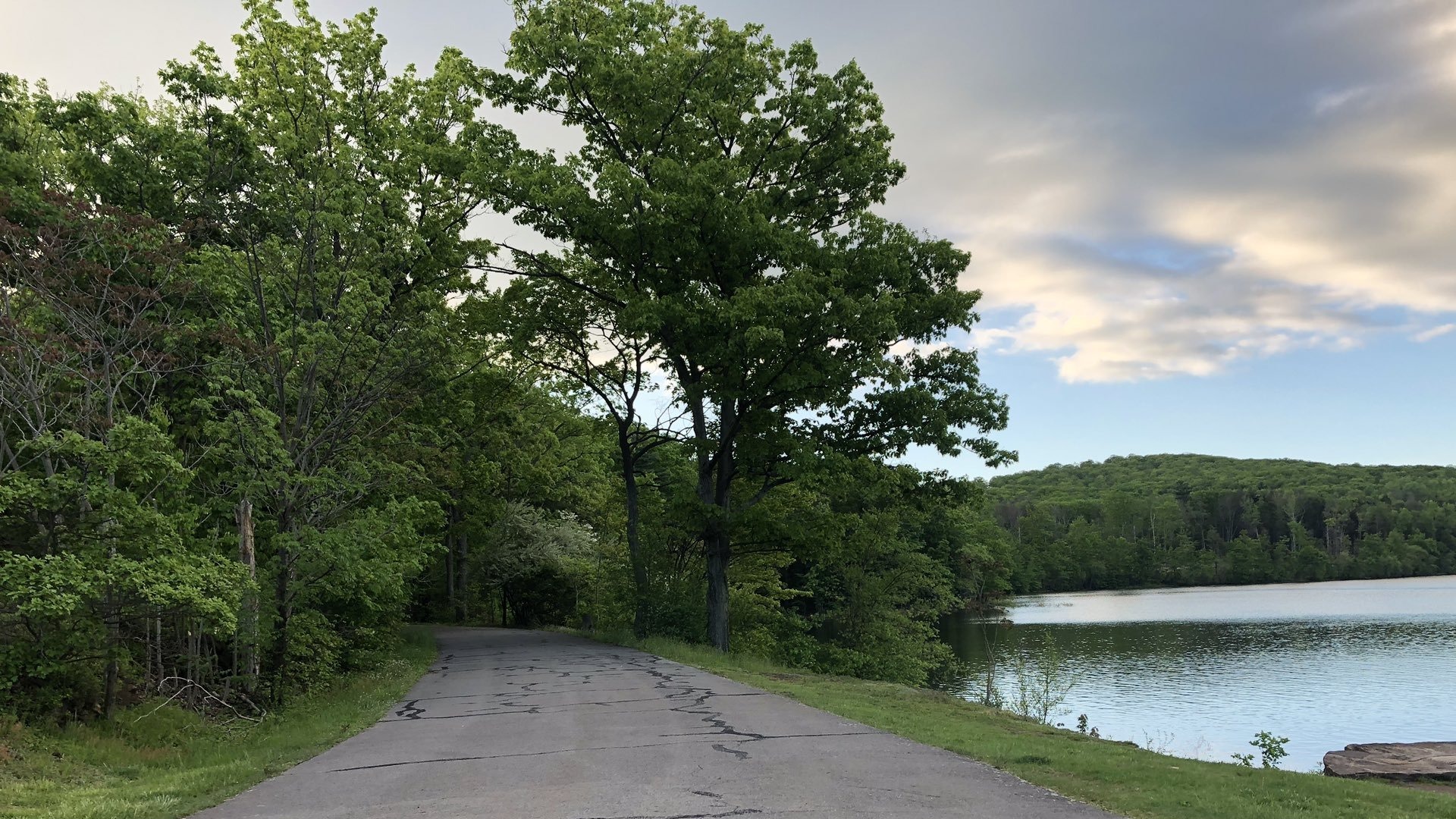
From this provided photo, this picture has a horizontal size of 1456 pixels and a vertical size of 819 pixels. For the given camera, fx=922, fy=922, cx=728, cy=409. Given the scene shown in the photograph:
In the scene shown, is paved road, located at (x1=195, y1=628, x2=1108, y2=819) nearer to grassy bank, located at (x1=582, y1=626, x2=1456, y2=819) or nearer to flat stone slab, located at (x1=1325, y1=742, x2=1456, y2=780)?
grassy bank, located at (x1=582, y1=626, x2=1456, y2=819)

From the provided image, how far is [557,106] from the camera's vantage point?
24594 millimetres

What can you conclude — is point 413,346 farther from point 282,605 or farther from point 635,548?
point 635,548

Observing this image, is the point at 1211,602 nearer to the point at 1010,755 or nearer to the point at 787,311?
the point at 787,311

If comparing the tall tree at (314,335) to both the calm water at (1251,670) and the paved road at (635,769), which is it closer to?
the paved road at (635,769)

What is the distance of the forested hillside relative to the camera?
12106 cm

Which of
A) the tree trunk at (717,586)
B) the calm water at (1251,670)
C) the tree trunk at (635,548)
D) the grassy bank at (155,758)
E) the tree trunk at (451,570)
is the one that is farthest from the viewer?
the tree trunk at (451,570)

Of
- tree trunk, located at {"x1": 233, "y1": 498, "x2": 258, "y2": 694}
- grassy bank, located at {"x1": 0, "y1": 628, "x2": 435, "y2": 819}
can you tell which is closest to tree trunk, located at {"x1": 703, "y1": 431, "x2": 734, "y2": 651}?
grassy bank, located at {"x1": 0, "y1": 628, "x2": 435, "y2": 819}

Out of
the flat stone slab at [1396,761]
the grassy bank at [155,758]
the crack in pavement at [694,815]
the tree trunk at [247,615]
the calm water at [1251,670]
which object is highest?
the tree trunk at [247,615]

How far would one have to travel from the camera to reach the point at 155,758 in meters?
10.2

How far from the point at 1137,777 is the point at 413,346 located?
12.4 m

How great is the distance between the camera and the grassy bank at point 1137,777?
671 centimetres

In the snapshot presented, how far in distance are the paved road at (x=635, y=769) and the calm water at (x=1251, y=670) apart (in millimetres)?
8278

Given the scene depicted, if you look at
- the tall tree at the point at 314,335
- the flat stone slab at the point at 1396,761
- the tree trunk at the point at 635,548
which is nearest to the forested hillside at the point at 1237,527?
the tree trunk at the point at 635,548

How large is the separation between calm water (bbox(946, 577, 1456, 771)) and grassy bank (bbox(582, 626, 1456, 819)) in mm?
5879
